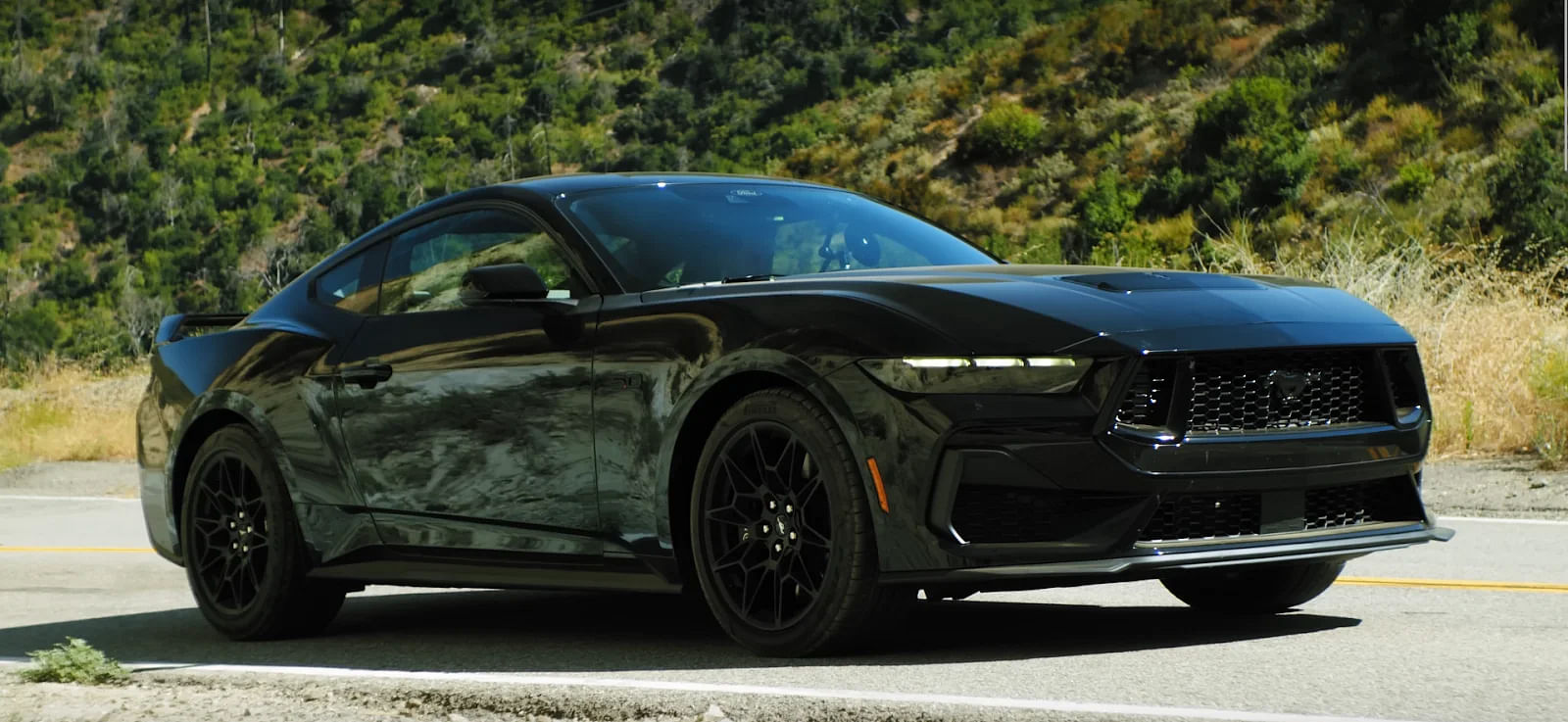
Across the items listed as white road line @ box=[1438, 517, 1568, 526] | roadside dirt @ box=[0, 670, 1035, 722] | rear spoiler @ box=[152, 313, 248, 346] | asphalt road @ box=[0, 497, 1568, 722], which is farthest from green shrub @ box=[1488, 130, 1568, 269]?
roadside dirt @ box=[0, 670, 1035, 722]

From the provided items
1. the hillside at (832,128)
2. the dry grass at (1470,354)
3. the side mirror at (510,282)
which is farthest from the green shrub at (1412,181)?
the side mirror at (510,282)

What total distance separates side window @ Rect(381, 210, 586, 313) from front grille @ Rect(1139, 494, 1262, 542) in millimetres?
2217

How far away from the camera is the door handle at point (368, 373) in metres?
7.04

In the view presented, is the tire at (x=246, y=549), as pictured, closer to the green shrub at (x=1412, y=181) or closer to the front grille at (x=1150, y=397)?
the front grille at (x=1150, y=397)

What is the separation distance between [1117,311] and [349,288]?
313cm

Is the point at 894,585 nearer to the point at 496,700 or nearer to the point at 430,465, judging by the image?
the point at 496,700

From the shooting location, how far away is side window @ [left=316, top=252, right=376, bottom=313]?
7465 millimetres

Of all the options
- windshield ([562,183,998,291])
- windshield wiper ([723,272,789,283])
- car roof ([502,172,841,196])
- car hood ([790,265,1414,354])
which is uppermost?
car roof ([502,172,841,196])

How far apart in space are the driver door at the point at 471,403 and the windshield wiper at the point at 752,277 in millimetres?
412

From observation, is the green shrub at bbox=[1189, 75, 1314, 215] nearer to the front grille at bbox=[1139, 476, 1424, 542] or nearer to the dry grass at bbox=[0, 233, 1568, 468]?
the dry grass at bbox=[0, 233, 1568, 468]

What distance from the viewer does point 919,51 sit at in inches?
2749

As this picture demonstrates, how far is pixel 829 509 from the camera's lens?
5.68 metres

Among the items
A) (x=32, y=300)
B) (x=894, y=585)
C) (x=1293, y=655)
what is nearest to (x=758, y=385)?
(x=894, y=585)

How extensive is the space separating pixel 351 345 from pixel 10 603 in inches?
111
